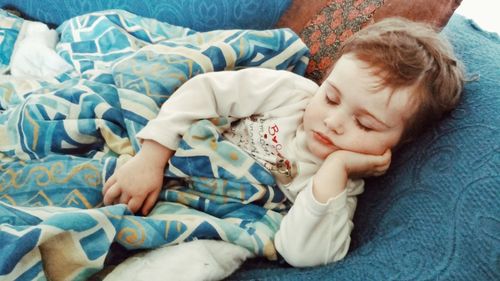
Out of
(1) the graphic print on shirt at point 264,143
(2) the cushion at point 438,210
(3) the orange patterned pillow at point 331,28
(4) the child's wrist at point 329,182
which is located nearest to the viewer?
(2) the cushion at point 438,210

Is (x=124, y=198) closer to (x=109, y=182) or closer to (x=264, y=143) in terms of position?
(x=109, y=182)

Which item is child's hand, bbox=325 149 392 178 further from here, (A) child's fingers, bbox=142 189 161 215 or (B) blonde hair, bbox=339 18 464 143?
(A) child's fingers, bbox=142 189 161 215

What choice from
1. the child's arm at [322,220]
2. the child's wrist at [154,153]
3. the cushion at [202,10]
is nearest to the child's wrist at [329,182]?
the child's arm at [322,220]

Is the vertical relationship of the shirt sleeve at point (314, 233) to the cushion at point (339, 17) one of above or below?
below

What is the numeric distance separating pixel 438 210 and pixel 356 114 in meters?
0.21

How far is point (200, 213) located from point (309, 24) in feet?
1.88

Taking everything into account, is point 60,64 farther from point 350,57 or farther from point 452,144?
point 452,144

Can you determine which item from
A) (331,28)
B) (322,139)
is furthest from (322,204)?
(331,28)

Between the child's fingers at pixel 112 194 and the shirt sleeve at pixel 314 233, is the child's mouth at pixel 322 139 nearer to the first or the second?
the shirt sleeve at pixel 314 233

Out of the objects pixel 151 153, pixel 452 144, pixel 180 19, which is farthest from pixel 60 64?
pixel 452 144

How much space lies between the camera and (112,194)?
0.76 m

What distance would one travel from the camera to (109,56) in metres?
1.12

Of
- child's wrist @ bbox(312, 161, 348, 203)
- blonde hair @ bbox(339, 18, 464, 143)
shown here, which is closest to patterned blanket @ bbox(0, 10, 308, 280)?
child's wrist @ bbox(312, 161, 348, 203)

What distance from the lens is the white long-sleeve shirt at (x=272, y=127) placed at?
0.74 meters
